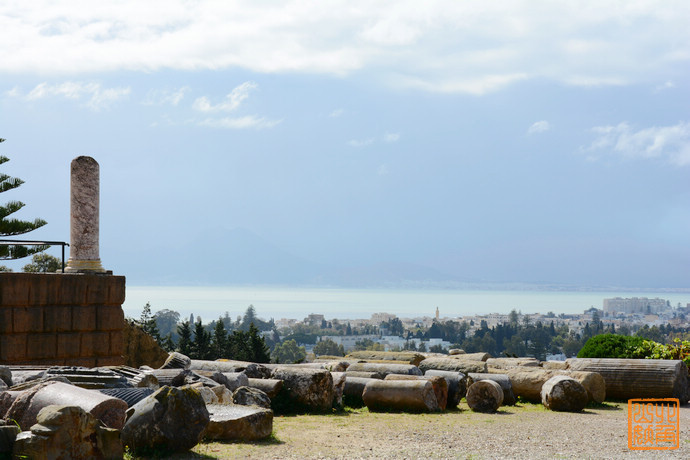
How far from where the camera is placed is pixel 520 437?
32.1 feet

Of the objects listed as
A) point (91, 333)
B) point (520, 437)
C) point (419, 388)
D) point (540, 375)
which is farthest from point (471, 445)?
point (91, 333)

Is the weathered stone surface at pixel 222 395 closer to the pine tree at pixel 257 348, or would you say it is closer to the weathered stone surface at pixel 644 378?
the weathered stone surface at pixel 644 378

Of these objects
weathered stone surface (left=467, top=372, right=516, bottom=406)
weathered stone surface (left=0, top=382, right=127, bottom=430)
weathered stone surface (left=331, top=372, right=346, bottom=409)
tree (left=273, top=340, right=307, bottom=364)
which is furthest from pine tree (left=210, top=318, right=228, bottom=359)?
weathered stone surface (left=0, top=382, right=127, bottom=430)

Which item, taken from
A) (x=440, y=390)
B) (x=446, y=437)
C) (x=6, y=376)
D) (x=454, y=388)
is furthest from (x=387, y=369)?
(x=6, y=376)

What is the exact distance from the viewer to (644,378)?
1495 centimetres

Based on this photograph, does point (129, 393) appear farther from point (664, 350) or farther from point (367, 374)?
point (664, 350)

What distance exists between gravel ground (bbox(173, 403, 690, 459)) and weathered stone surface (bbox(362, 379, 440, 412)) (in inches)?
11.1

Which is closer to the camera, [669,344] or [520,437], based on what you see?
[520,437]

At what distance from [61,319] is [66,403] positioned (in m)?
6.35

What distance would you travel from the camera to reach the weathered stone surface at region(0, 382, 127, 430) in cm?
784

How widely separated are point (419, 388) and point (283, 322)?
449 ft

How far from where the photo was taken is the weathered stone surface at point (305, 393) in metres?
12.0

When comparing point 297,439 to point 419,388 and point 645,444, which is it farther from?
point 645,444

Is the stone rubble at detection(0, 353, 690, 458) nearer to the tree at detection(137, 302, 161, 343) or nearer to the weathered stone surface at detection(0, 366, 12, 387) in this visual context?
the weathered stone surface at detection(0, 366, 12, 387)
